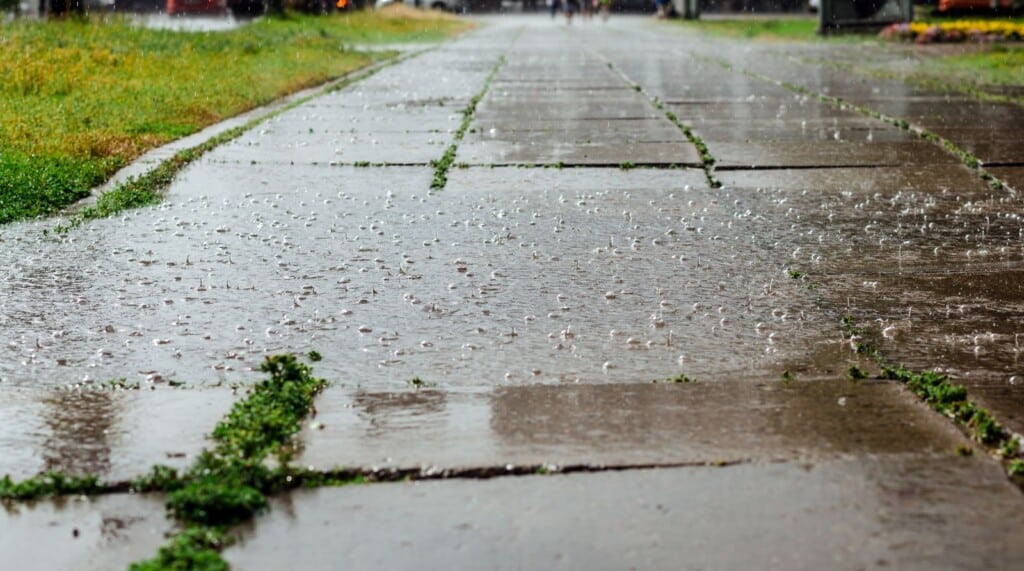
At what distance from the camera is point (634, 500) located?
122 inches

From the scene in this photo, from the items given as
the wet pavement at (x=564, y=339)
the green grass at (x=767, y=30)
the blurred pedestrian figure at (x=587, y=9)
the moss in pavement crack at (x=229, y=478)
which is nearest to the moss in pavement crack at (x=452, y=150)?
the wet pavement at (x=564, y=339)

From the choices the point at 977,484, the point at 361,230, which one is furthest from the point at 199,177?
the point at 977,484

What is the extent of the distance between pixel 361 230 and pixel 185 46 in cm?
1351

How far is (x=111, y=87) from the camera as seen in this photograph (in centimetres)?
1358

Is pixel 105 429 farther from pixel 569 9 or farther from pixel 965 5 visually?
pixel 569 9

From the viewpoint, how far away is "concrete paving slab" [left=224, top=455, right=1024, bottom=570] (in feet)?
9.18

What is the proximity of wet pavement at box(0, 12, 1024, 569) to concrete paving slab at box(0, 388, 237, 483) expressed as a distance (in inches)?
0.5

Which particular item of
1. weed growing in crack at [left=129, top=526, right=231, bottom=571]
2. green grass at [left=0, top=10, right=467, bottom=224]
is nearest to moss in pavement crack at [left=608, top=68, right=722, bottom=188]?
green grass at [left=0, top=10, right=467, bottom=224]

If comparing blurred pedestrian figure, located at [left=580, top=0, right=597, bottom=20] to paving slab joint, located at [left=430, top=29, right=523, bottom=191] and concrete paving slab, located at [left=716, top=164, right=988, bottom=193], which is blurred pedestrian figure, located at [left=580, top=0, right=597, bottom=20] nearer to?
paving slab joint, located at [left=430, top=29, right=523, bottom=191]

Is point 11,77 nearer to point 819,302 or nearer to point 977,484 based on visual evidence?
point 819,302

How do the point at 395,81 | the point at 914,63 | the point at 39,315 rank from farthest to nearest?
the point at 914,63 < the point at 395,81 < the point at 39,315

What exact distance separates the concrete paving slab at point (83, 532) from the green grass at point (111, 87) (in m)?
4.02

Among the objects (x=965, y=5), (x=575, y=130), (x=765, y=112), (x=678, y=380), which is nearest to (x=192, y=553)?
(x=678, y=380)

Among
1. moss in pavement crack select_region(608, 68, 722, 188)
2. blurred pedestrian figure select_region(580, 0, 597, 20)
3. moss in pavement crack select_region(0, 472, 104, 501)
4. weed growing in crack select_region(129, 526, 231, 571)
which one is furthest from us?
blurred pedestrian figure select_region(580, 0, 597, 20)
